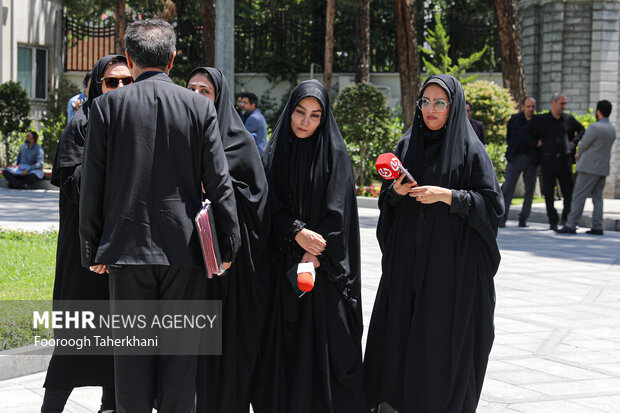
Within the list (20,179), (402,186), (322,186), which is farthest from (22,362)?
(20,179)

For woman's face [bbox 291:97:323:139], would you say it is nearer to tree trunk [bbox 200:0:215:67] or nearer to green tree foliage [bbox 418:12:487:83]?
tree trunk [bbox 200:0:215:67]

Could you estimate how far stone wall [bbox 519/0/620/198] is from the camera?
1944cm

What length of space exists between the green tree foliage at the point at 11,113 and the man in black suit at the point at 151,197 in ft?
61.5

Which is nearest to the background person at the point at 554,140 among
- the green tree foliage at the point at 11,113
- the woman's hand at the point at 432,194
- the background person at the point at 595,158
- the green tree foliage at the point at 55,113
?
the background person at the point at 595,158

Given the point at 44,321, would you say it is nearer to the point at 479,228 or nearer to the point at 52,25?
the point at 479,228

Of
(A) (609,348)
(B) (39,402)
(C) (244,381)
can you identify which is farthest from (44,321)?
(A) (609,348)

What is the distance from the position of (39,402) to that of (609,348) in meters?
3.88

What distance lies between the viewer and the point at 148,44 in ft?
11.2

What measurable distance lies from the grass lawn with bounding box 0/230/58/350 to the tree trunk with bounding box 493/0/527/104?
12.0m

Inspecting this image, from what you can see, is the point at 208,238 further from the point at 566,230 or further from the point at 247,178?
the point at 566,230

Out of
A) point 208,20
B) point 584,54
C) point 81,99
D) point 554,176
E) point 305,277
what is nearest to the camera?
point 305,277

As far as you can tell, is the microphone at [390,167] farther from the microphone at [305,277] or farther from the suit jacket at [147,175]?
the suit jacket at [147,175]

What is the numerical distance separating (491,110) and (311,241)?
13765mm

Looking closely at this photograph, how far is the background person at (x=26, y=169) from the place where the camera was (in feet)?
57.6
